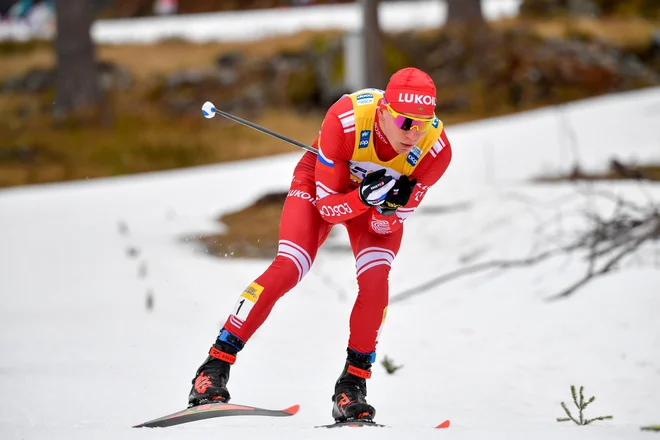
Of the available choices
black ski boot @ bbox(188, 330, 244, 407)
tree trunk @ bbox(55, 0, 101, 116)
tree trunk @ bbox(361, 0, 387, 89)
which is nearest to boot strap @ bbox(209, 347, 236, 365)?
black ski boot @ bbox(188, 330, 244, 407)

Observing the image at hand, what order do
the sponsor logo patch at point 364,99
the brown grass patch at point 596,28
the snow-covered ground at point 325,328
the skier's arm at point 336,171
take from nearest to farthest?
the skier's arm at point 336,171 < the sponsor logo patch at point 364,99 < the snow-covered ground at point 325,328 < the brown grass patch at point 596,28

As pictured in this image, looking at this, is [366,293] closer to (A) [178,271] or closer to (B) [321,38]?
(A) [178,271]

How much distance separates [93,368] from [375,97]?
275 centimetres

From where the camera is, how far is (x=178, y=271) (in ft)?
30.1

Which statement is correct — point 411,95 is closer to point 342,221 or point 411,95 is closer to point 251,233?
point 342,221

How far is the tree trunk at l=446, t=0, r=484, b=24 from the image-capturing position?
2288cm

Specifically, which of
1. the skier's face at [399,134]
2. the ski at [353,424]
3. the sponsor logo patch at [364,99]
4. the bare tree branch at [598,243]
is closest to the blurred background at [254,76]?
the bare tree branch at [598,243]

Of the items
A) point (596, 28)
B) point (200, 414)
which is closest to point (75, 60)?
point (596, 28)

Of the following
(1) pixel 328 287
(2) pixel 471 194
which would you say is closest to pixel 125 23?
(2) pixel 471 194

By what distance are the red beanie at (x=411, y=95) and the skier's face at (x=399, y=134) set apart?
0.04 m

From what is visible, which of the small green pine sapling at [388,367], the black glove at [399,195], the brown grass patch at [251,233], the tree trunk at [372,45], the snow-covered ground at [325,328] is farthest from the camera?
the tree trunk at [372,45]

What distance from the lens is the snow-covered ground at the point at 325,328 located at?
5.24m

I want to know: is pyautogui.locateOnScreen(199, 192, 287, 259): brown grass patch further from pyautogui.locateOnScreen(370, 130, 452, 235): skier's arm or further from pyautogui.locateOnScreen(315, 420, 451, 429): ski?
pyautogui.locateOnScreen(315, 420, 451, 429): ski

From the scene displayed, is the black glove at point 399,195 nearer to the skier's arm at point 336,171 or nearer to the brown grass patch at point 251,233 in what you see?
the skier's arm at point 336,171
